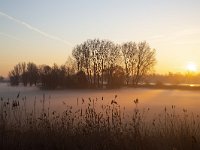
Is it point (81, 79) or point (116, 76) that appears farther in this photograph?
point (116, 76)

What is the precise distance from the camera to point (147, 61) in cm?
8769

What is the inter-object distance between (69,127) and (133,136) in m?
2.29

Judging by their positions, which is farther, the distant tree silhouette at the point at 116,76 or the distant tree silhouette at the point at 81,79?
the distant tree silhouette at the point at 116,76

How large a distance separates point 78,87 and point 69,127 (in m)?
69.6

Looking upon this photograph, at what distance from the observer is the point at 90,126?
Result: 1042cm

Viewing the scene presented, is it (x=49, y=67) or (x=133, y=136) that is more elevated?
(x=49, y=67)

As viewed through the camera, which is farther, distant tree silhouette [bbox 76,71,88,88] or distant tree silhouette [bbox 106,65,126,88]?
distant tree silhouette [bbox 106,65,126,88]

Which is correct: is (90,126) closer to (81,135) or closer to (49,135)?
(81,135)

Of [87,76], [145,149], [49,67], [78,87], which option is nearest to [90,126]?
[145,149]

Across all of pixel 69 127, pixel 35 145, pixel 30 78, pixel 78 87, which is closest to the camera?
pixel 35 145

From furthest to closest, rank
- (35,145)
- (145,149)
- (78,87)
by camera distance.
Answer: (78,87) → (35,145) → (145,149)

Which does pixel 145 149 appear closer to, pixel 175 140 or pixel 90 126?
pixel 175 140

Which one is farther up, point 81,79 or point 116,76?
point 116,76

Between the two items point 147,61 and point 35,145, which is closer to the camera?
point 35,145
